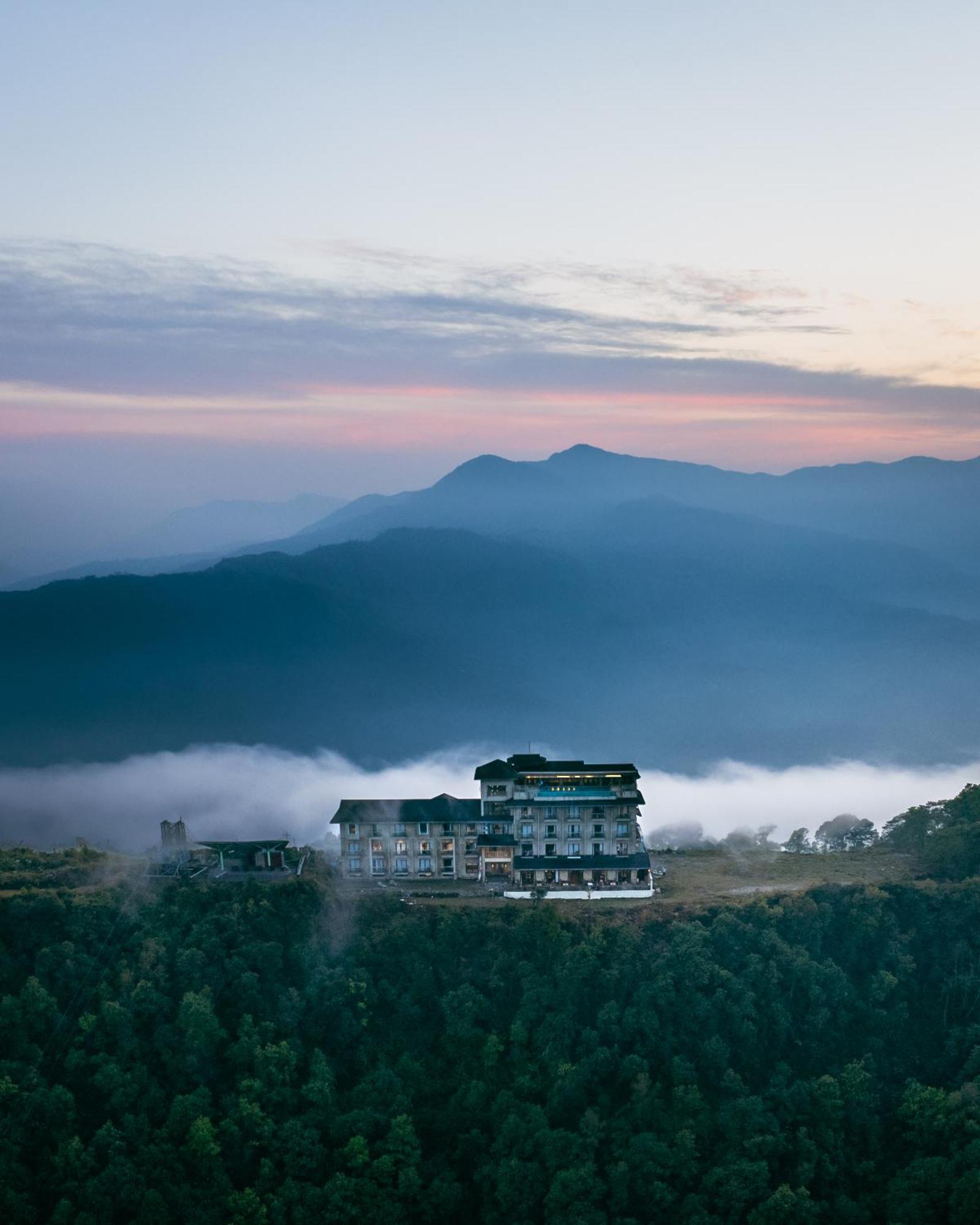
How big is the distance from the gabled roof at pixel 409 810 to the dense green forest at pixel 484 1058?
10.9 feet

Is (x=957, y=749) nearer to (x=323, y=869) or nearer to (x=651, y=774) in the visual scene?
(x=651, y=774)

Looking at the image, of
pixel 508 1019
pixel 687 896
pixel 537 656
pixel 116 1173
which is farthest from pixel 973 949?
pixel 537 656

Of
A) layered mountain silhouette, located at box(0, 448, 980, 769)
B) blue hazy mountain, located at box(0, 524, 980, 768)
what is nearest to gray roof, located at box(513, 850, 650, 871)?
layered mountain silhouette, located at box(0, 448, 980, 769)

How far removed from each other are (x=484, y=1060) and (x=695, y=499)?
457 ft

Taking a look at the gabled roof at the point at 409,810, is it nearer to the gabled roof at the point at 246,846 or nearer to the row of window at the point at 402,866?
the row of window at the point at 402,866

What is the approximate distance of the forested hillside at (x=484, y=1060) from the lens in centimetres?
2908

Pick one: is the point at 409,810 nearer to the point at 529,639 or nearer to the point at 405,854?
the point at 405,854

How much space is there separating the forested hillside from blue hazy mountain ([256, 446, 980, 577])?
111621 millimetres

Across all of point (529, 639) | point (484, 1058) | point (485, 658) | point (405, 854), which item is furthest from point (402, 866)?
point (529, 639)

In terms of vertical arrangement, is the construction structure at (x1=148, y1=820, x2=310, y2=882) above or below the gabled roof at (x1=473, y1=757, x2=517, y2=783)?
below

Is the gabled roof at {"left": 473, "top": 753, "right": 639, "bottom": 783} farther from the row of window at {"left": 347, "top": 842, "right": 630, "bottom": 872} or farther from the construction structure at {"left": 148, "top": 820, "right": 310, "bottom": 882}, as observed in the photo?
the construction structure at {"left": 148, "top": 820, "right": 310, "bottom": 882}

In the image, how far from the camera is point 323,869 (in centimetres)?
4006

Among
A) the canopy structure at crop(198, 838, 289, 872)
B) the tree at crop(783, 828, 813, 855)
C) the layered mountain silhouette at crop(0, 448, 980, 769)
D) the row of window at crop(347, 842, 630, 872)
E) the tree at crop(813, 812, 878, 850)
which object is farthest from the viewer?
the layered mountain silhouette at crop(0, 448, 980, 769)

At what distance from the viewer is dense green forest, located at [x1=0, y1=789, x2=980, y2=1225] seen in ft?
95.4
